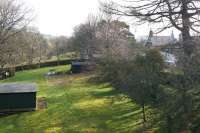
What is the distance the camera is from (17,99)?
85.1ft

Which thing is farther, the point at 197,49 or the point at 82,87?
the point at 82,87

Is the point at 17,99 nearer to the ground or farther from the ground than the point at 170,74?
nearer to the ground

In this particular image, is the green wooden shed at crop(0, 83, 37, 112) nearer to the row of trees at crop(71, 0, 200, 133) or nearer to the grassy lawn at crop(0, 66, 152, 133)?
the grassy lawn at crop(0, 66, 152, 133)

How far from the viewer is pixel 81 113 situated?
24234 millimetres

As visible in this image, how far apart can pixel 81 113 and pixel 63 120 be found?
2209mm

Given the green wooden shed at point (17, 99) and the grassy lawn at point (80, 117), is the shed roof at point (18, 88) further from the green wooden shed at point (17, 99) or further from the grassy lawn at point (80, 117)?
the grassy lawn at point (80, 117)

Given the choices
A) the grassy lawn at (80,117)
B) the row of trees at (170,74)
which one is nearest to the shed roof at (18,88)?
the grassy lawn at (80,117)

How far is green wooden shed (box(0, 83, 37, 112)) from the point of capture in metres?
25.7

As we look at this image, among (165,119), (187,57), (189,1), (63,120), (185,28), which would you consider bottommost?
(63,120)

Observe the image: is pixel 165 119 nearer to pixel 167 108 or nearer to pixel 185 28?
pixel 167 108

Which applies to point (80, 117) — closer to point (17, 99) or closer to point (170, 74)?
point (17, 99)

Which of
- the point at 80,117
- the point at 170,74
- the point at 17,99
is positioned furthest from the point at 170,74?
the point at 17,99

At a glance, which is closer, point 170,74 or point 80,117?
point 170,74

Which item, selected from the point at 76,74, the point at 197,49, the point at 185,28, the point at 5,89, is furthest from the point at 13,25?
the point at 197,49
